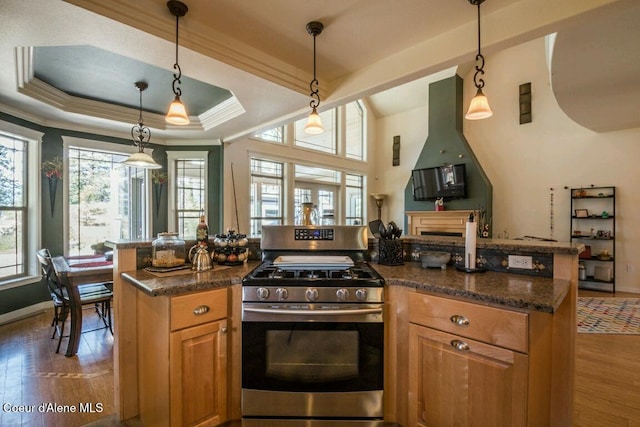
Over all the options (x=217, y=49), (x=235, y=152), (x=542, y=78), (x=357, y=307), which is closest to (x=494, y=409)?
(x=357, y=307)

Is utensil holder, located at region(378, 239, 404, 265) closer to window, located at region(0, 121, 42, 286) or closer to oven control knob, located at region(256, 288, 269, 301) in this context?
oven control knob, located at region(256, 288, 269, 301)

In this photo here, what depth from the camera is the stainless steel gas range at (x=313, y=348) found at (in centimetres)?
158

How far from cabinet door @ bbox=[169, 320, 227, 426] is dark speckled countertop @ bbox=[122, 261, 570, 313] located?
0.24 metres

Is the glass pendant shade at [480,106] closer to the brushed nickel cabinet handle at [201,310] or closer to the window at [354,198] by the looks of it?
the brushed nickel cabinet handle at [201,310]

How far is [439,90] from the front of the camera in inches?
250

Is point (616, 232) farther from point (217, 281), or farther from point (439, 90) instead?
point (217, 281)

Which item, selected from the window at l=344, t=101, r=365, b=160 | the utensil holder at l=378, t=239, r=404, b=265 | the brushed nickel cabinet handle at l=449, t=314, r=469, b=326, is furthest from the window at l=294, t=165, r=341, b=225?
the brushed nickel cabinet handle at l=449, t=314, r=469, b=326

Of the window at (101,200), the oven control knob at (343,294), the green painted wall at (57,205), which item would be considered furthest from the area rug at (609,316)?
the window at (101,200)

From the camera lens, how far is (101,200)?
171 inches

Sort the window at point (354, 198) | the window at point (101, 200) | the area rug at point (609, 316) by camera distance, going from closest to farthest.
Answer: the area rug at point (609, 316), the window at point (101, 200), the window at point (354, 198)

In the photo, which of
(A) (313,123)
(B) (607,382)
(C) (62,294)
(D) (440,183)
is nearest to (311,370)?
(A) (313,123)

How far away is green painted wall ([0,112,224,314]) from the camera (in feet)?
11.6

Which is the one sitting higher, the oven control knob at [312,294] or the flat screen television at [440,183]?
the flat screen television at [440,183]

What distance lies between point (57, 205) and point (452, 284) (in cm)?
497
